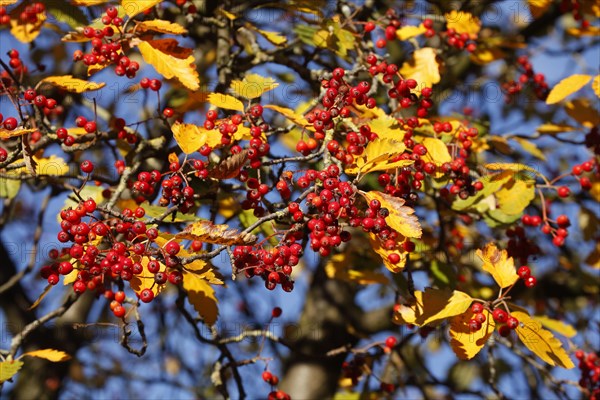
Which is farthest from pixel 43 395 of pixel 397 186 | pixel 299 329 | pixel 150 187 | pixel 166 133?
pixel 397 186

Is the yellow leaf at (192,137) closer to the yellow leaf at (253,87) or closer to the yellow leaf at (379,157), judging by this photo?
the yellow leaf at (253,87)

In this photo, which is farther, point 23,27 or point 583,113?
point 583,113

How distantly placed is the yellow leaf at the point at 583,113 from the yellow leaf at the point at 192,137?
2.14 m

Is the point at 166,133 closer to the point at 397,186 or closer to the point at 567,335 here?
the point at 397,186

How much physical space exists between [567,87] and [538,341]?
1.42m

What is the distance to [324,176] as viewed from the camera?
2.34 m

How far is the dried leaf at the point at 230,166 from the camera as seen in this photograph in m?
2.58

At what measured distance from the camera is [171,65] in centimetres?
284

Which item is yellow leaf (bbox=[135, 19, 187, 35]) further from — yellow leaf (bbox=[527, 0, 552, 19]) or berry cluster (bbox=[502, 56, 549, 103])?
berry cluster (bbox=[502, 56, 549, 103])

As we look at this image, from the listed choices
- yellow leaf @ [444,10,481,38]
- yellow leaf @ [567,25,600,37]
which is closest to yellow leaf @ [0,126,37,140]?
yellow leaf @ [444,10,481,38]

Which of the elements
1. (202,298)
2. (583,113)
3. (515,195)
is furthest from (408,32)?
(202,298)

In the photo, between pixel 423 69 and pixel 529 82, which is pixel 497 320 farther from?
pixel 529 82

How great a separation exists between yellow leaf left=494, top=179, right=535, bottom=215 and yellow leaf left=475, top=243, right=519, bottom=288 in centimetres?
43

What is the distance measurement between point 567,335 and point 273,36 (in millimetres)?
2234
